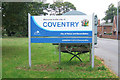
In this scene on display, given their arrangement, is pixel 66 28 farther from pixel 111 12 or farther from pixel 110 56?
pixel 111 12

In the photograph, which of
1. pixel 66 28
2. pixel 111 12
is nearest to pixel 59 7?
pixel 111 12

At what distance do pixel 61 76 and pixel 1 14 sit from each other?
11.4m

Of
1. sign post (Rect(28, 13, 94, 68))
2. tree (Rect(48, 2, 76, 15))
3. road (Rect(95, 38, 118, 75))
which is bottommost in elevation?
road (Rect(95, 38, 118, 75))

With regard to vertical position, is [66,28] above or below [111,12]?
below

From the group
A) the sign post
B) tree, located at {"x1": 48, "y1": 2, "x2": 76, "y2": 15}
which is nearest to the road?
the sign post

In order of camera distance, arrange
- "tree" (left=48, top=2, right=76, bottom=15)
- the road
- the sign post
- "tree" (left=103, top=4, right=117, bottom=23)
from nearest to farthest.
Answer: the sign post → the road → "tree" (left=48, top=2, right=76, bottom=15) → "tree" (left=103, top=4, right=117, bottom=23)

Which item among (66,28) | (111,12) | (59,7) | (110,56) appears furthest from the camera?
(111,12)

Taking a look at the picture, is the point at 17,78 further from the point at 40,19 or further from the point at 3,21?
the point at 3,21

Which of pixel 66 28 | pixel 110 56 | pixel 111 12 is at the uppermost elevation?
pixel 111 12

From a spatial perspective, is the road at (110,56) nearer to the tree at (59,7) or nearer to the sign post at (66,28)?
the sign post at (66,28)

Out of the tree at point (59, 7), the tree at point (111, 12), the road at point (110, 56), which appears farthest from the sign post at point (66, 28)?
the tree at point (111, 12)

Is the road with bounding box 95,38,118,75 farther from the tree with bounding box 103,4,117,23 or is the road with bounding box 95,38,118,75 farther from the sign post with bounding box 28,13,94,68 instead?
the tree with bounding box 103,4,117,23

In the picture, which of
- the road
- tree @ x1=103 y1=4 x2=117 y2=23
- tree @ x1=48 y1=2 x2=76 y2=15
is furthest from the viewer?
tree @ x1=103 y1=4 x2=117 y2=23

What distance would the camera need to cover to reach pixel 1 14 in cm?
1537
